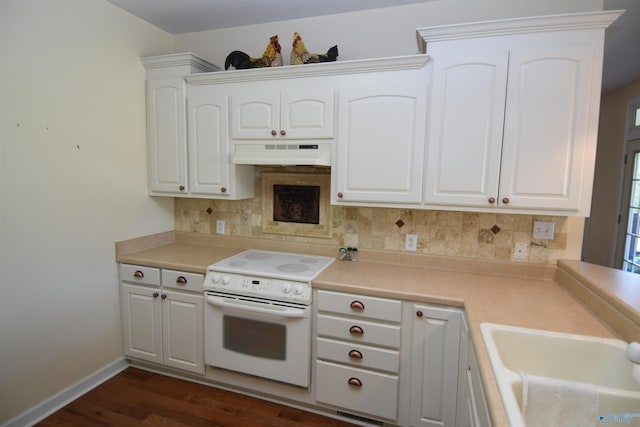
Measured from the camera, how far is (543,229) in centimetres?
212

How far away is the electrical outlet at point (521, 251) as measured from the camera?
2.16 meters

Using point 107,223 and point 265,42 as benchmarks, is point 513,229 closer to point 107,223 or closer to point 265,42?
point 265,42

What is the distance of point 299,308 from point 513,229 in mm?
1445

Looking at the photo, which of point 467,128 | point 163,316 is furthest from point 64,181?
point 467,128

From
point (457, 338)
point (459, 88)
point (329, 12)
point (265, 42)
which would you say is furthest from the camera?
point (265, 42)

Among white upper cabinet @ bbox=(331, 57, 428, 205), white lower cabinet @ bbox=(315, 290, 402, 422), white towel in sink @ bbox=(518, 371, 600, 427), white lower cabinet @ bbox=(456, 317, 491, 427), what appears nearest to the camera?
white towel in sink @ bbox=(518, 371, 600, 427)

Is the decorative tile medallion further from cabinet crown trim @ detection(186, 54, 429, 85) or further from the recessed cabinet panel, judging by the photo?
cabinet crown trim @ detection(186, 54, 429, 85)

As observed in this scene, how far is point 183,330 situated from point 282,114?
1.62 m

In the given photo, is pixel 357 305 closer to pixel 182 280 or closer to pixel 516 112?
pixel 182 280

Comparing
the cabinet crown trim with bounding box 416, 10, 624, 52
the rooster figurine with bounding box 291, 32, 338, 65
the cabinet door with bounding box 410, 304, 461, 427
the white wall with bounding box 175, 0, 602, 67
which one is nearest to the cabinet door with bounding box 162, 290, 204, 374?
the cabinet door with bounding box 410, 304, 461, 427

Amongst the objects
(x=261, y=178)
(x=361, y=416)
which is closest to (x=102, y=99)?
(x=261, y=178)

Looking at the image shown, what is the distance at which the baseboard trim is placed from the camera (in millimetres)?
1958

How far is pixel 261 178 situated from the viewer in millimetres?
2707

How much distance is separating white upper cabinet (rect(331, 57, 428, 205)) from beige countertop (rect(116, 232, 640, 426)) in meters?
0.50
